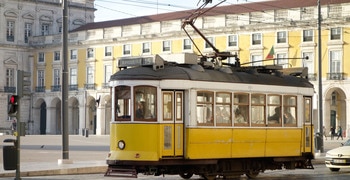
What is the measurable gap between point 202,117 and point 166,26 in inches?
2289

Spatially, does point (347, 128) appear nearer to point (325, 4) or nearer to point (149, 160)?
point (325, 4)

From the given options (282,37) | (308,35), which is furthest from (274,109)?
(282,37)

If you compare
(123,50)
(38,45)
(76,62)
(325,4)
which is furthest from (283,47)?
(38,45)

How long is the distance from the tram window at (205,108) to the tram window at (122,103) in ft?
5.73

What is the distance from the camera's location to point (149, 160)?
19.0 metres

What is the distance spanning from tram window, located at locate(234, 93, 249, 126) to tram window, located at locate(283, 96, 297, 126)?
169 centimetres

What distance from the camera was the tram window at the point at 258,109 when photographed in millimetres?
21375

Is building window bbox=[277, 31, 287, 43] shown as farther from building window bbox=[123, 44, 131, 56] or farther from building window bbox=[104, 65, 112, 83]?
building window bbox=[104, 65, 112, 83]

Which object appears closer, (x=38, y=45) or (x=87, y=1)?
(x=38, y=45)

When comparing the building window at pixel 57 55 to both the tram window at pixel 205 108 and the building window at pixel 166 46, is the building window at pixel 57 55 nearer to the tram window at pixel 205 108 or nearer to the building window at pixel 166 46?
the building window at pixel 166 46

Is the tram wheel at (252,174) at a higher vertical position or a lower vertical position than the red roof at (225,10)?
lower

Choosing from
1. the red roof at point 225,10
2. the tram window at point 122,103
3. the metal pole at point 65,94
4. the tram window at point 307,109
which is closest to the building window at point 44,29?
the red roof at point 225,10

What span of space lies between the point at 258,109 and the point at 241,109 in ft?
2.32

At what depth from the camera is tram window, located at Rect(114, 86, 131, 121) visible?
1930 cm
